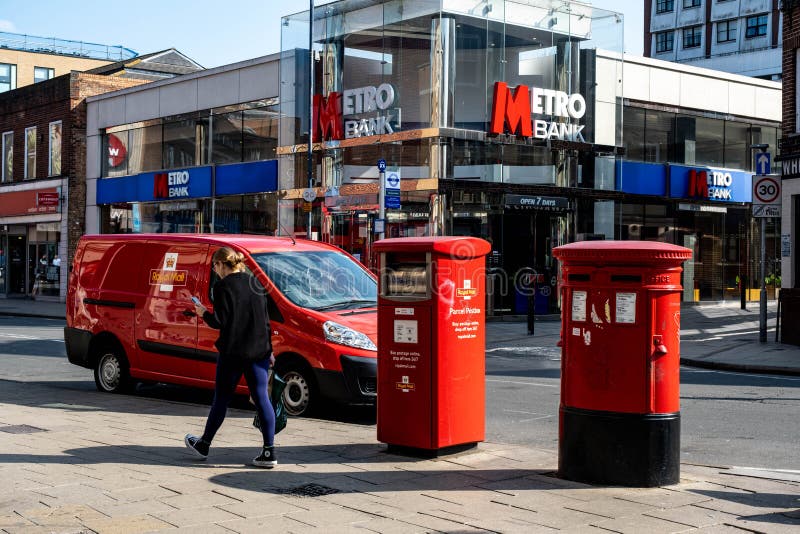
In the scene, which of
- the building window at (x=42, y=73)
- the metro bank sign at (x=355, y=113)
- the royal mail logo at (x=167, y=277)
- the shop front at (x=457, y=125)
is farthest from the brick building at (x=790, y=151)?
the building window at (x=42, y=73)

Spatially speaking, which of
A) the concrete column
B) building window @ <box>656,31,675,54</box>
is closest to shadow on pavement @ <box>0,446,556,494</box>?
the concrete column

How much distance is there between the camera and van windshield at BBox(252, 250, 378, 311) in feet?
34.7

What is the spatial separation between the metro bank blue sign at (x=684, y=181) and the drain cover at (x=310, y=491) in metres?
24.6

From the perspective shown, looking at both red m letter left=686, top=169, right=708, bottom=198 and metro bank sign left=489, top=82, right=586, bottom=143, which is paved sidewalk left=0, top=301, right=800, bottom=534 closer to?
metro bank sign left=489, top=82, right=586, bottom=143

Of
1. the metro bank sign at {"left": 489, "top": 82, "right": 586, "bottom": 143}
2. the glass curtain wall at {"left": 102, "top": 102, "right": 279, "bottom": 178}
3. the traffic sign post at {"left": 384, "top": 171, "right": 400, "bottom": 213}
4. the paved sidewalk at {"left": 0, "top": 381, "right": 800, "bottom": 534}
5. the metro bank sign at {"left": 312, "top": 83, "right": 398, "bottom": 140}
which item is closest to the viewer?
the paved sidewalk at {"left": 0, "top": 381, "right": 800, "bottom": 534}

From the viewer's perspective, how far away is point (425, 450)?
7645mm

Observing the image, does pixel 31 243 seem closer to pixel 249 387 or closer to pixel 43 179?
pixel 43 179

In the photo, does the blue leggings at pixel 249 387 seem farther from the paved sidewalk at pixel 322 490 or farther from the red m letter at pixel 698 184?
the red m letter at pixel 698 184

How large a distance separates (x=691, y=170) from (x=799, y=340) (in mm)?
14343

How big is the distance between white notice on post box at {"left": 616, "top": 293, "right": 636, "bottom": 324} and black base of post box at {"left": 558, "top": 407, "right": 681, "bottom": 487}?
2.12 ft

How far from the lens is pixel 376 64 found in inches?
1084

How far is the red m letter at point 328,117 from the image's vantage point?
1107 inches

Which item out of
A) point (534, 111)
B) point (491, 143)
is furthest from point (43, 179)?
point (534, 111)

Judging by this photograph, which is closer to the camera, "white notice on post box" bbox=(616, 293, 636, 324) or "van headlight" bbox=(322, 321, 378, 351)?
"white notice on post box" bbox=(616, 293, 636, 324)
